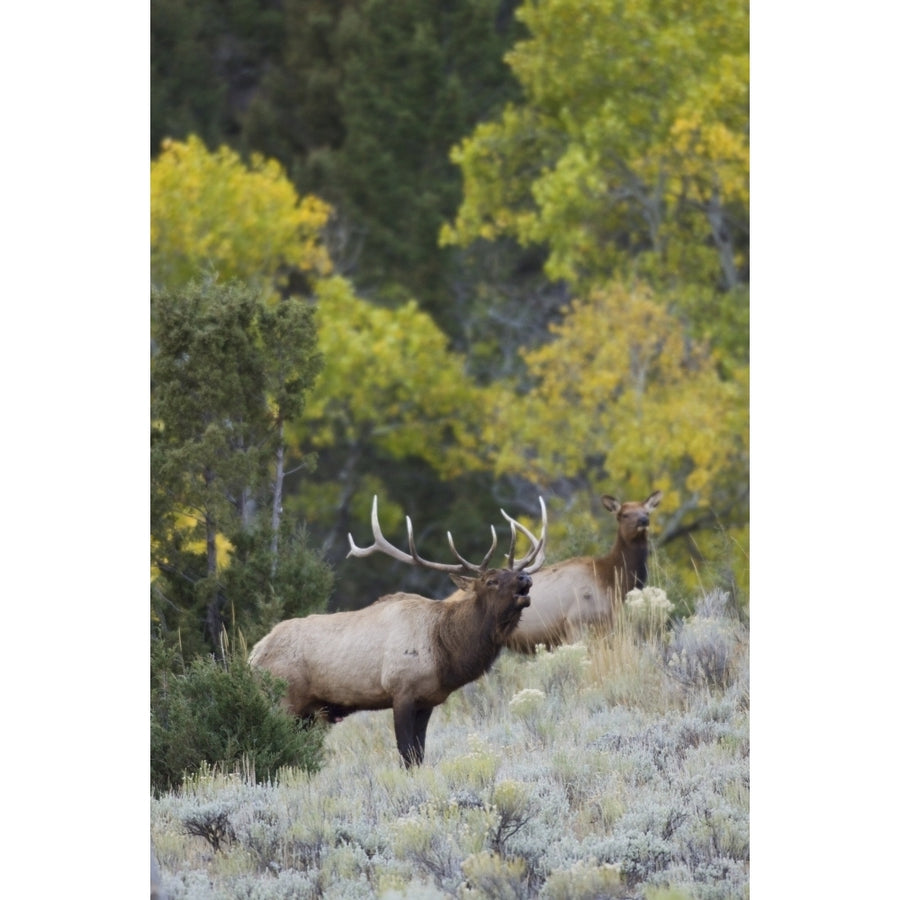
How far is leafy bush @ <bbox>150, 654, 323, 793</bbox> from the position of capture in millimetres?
7406

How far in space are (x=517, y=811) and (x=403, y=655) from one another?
1118 millimetres

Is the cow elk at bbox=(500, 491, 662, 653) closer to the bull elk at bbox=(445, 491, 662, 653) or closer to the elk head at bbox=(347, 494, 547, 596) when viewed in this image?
the bull elk at bbox=(445, 491, 662, 653)

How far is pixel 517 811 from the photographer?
269 inches

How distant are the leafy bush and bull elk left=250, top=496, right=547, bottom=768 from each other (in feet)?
1.00

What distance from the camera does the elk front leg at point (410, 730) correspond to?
24.9ft

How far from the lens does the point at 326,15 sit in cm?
2612

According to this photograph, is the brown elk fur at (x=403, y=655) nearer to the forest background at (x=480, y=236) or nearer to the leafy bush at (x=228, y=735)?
the leafy bush at (x=228, y=735)

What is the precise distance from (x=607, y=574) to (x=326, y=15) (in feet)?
59.3

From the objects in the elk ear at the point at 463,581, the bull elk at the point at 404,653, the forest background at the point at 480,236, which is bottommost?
the bull elk at the point at 404,653

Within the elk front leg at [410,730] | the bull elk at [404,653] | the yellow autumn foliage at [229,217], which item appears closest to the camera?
the elk front leg at [410,730]

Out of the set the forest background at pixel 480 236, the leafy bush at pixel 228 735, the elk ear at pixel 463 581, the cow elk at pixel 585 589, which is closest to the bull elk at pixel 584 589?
the cow elk at pixel 585 589

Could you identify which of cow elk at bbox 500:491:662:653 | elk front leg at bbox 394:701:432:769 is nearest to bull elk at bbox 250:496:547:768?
elk front leg at bbox 394:701:432:769
